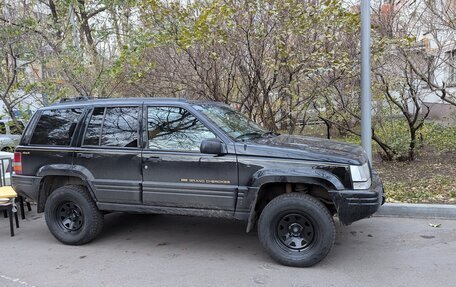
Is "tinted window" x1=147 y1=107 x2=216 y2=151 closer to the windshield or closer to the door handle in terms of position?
the windshield

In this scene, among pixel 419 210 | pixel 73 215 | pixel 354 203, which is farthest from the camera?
pixel 419 210

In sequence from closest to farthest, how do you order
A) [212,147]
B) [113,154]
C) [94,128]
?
[212,147]
[113,154]
[94,128]

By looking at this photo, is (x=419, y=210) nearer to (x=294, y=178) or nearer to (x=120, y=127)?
(x=294, y=178)

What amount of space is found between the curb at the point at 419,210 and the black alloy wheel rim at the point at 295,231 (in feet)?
7.36

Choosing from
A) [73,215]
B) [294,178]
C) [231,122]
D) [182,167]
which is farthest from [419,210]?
[73,215]

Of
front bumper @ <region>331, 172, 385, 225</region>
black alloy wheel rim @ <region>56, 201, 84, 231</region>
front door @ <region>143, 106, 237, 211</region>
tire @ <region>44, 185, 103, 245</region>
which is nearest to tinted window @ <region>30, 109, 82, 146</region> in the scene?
tire @ <region>44, 185, 103, 245</region>

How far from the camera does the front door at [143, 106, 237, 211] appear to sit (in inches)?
178

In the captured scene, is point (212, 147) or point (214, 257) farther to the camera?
point (214, 257)

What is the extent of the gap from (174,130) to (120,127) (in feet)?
2.43

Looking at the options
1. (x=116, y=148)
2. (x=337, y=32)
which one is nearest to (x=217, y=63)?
(x=337, y=32)

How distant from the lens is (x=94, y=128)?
5.18 metres

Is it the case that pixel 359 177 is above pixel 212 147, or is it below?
below

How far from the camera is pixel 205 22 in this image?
7.13m

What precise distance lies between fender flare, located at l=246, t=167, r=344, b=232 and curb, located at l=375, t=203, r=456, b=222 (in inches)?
89.8
